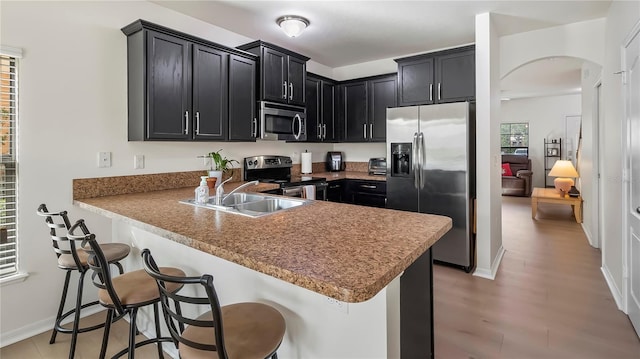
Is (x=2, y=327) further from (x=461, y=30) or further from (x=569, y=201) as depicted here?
(x=569, y=201)

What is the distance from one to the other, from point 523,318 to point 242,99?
2995 mm


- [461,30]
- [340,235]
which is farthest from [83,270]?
[461,30]

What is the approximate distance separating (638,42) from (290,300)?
259 centimetres

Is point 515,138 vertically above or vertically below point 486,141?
above

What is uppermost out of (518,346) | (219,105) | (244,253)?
(219,105)

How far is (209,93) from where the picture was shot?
2.99 meters

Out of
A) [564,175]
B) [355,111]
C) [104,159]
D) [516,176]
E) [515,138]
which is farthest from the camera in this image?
[515,138]

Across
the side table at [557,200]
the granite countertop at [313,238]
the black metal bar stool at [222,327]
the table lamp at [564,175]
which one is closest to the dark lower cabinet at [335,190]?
the granite countertop at [313,238]

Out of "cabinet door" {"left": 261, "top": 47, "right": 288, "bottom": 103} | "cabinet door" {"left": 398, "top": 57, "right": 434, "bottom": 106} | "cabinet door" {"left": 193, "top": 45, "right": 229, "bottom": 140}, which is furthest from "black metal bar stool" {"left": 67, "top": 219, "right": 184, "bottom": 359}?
"cabinet door" {"left": 398, "top": 57, "right": 434, "bottom": 106}

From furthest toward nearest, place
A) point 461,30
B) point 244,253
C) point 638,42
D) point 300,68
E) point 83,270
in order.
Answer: point 300,68 → point 461,30 → point 638,42 → point 83,270 → point 244,253

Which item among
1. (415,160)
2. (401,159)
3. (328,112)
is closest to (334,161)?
(328,112)

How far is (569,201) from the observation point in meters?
5.46

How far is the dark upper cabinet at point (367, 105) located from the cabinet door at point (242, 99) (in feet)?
5.56

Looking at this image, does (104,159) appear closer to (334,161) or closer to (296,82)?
(296,82)
